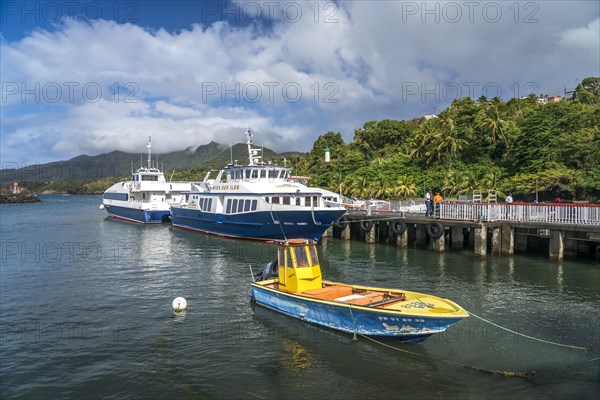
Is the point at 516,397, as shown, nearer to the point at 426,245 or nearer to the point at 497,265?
the point at 497,265

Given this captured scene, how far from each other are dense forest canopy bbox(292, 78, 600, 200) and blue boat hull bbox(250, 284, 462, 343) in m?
28.1

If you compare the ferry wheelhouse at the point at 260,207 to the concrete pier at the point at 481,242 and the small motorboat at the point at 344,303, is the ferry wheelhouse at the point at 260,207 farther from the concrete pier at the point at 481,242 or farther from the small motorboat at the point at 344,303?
the small motorboat at the point at 344,303

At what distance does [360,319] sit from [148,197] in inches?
2012

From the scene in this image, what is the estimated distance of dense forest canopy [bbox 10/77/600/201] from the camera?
3659cm

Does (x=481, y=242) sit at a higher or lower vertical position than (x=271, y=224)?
lower

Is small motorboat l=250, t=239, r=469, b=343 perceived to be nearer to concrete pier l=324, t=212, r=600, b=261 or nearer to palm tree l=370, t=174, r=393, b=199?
concrete pier l=324, t=212, r=600, b=261

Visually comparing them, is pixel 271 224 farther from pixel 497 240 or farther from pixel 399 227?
pixel 497 240

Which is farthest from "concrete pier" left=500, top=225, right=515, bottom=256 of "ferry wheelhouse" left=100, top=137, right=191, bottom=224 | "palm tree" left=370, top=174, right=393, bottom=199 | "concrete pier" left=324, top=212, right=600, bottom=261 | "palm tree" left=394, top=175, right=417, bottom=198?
"ferry wheelhouse" left=100, top=137, right=191, bottom=224

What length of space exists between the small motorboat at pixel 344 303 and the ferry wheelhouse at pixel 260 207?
14.4 metres

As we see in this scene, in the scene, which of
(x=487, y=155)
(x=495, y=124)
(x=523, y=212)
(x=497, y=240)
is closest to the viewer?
(x=523, y=212)

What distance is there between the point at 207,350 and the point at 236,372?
1.84 m

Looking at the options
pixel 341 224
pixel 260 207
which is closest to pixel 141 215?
pixel 260 207

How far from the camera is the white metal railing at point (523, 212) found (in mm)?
22797

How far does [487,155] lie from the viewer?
50.2m
